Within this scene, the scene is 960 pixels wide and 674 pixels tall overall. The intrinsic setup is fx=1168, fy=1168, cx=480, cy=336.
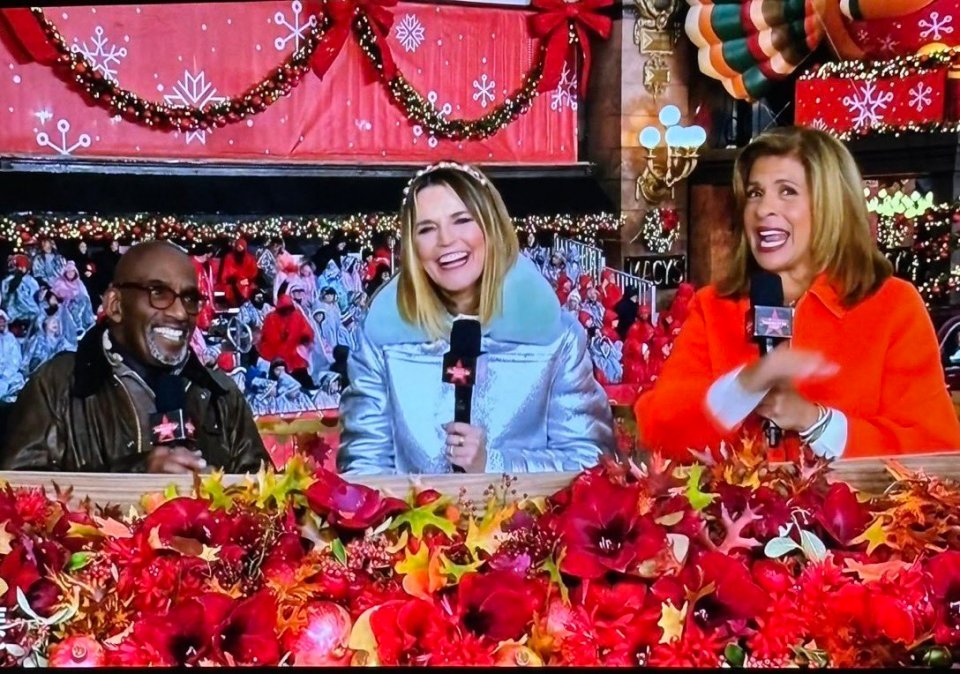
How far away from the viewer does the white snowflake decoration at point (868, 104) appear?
1691 mm

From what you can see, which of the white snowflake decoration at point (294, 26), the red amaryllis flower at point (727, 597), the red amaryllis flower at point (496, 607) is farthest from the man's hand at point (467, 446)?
the white snowflake decoration at point (294, 26)

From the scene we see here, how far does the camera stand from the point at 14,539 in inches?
61.5

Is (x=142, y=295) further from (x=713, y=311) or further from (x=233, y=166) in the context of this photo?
(x=713, y=311)

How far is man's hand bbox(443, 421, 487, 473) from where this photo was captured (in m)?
1.73

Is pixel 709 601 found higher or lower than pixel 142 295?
lower

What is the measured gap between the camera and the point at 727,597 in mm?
1486

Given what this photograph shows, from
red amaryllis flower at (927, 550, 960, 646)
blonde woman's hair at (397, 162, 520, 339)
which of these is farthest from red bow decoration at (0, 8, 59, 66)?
red amaryllis flower at (927, 550, 960, 646)

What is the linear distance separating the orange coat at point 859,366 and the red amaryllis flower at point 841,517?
133mm

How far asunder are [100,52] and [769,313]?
1.04m

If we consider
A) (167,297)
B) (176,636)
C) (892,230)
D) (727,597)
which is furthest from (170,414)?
(892,230)

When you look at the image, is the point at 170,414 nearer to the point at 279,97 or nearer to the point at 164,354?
the point at 164,354

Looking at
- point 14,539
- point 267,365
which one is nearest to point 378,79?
point 267,365

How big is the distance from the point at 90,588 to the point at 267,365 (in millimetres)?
410

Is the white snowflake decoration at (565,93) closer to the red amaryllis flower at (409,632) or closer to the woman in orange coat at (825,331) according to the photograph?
the woman in orange coat at (825,331)
